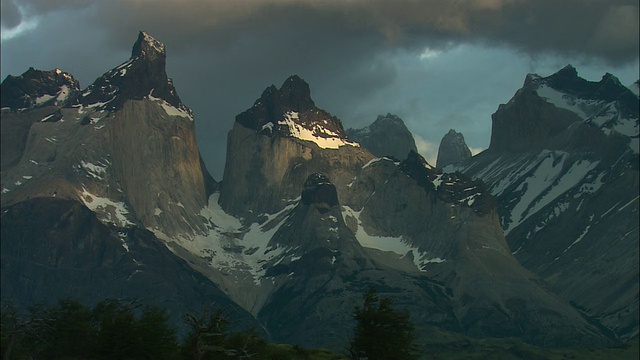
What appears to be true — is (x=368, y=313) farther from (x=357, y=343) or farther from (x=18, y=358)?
(x=18, y=358)

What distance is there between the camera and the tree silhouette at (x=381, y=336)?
17638 centimetres

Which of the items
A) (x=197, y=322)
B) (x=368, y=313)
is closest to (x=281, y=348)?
(x=368, y=313)

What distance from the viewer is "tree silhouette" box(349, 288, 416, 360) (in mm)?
176375

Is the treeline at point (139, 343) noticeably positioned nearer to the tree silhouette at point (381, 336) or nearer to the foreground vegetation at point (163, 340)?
the foreground vegetation at point (163, 340)

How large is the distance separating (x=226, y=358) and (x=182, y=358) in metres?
6.03

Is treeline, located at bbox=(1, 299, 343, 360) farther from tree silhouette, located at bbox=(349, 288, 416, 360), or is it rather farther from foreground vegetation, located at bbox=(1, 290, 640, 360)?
tree silhouette, located at bbox=(349, 288, 416, 360)

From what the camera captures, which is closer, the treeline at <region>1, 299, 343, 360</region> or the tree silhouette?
the treeline at <region>1, 299, 343, 360</region>

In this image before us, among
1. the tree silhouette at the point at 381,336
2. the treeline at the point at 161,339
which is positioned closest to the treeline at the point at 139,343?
the treeline at the point at 161,339

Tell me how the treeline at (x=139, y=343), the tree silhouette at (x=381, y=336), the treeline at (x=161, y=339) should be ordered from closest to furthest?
1. the treeline at (x=139, y=343)
2. the treeline at (x=161, y=339)
3. the tree silhouette at (x=381, y=336)

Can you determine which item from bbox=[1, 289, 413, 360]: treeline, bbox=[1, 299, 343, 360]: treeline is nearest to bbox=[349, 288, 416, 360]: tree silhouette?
bbox=[1, 289, 413, 360]: treeline

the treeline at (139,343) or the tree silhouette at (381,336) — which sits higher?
the tree silhouette at (381,336)

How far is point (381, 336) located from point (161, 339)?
33347mm

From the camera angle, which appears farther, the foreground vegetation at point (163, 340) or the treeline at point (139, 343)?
the foreground vegetation at point (163, 340)

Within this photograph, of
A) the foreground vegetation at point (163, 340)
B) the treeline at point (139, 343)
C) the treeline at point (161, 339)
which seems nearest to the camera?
the treeline at point (139, 343)
